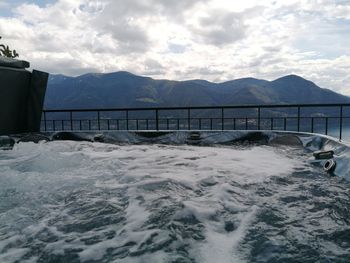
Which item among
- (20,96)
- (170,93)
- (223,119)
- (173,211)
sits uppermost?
(170,93)

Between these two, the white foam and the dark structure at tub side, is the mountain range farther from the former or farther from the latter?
the dark structure at tub side

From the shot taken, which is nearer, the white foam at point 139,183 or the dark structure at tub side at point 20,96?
the white foam at point 139,183

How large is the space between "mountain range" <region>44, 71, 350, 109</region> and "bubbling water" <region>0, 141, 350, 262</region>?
67.8 meters

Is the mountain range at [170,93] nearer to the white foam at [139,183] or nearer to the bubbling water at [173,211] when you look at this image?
the white foam at [139,183]

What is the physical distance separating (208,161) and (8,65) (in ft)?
9.23

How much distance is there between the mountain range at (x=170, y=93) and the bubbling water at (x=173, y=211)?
222 ft

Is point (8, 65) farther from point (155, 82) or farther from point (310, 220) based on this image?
point (155, 82)

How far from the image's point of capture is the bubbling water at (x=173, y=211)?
1.45 metres

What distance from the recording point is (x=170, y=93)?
10531 centimetres

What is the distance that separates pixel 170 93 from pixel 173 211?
104 meters

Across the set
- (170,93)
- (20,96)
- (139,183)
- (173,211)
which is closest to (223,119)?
(139,183)

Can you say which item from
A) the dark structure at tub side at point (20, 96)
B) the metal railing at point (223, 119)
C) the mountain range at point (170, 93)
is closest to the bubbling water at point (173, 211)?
the dark structure at tub side at point (20, 96)

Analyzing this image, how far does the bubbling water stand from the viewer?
1452 millimetres

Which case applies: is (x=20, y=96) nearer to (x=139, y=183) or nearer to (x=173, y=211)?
(x=139, y=183)
